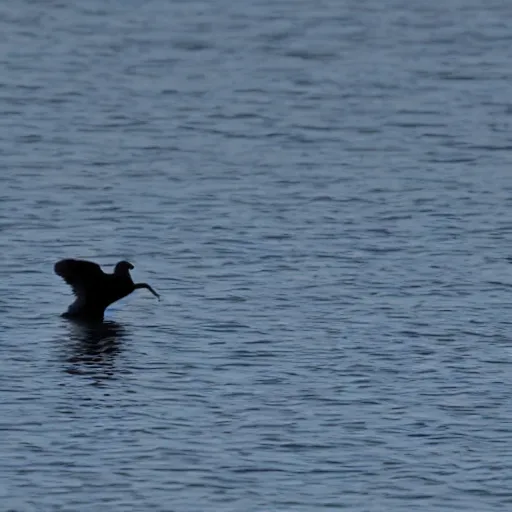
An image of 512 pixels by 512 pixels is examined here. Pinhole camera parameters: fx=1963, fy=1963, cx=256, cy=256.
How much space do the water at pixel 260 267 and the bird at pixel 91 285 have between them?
0.44m

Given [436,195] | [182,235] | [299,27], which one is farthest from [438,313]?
[299,27]

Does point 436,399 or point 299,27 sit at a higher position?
point 299,27

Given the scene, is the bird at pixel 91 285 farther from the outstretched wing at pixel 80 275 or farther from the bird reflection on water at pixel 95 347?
the bird reflection on water at pixel 95 347

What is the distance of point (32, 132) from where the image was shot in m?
37.8

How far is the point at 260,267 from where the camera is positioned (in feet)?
88.7

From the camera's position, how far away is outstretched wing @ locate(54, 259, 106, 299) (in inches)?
958

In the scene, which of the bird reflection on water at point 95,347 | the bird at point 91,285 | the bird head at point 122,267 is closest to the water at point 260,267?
the bird reflection on water at point 95,347

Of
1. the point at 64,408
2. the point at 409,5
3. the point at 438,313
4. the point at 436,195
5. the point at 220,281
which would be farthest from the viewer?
the point at 409,5

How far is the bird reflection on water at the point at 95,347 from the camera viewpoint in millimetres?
22017

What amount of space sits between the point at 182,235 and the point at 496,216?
16.6 feet

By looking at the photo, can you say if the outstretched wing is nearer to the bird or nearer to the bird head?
the bird

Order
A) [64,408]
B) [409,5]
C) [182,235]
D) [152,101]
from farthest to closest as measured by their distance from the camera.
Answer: [409,5]
[152,101]
[182,235]
[64,408]

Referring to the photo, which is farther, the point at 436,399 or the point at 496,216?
the point at 496,216

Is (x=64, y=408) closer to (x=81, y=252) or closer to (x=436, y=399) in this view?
(x=436, y=399)
